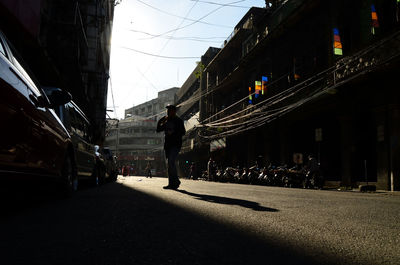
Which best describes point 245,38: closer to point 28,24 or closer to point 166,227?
point 28,24

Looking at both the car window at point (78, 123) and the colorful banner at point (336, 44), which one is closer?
the car window at point (78, 123)

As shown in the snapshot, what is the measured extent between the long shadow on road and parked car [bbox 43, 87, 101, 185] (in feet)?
10.7

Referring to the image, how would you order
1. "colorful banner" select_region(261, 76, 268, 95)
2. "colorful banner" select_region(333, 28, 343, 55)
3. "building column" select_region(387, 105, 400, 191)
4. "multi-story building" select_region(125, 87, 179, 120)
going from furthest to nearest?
"multi-story building" select_region(125, 87, 179, 120)
"colorful banner" select_region(261, 76, 268, 95)
"colorful banner" select_region(333, 28, 343, 55)
"building column" select_region(387, 105, 400, 191)

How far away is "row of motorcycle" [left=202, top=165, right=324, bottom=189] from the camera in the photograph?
13922 mm

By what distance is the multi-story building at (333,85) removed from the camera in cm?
1262

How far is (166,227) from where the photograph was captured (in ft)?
8.29

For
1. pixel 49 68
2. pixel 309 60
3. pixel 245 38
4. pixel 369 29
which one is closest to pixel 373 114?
pixel 369 29

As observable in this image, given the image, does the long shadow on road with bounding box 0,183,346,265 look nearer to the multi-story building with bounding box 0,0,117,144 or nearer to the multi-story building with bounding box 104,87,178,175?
the multi-story building with bounding box 0,0,117,144

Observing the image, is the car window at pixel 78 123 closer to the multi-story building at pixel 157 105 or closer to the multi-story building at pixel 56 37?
the multi-story building at pixel 56 37

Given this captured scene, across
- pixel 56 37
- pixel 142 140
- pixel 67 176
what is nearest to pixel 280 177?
pixel 56 37

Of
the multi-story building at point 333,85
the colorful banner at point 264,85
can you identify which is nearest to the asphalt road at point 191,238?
the multi-story building at point 333,85

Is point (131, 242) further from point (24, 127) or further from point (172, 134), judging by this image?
point (172, 134)

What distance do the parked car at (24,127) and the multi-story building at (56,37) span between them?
18.3ft

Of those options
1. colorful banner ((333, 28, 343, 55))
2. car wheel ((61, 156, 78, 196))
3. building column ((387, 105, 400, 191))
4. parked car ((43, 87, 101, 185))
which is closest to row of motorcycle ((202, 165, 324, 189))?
building column ((387, 105, 400, 191))
